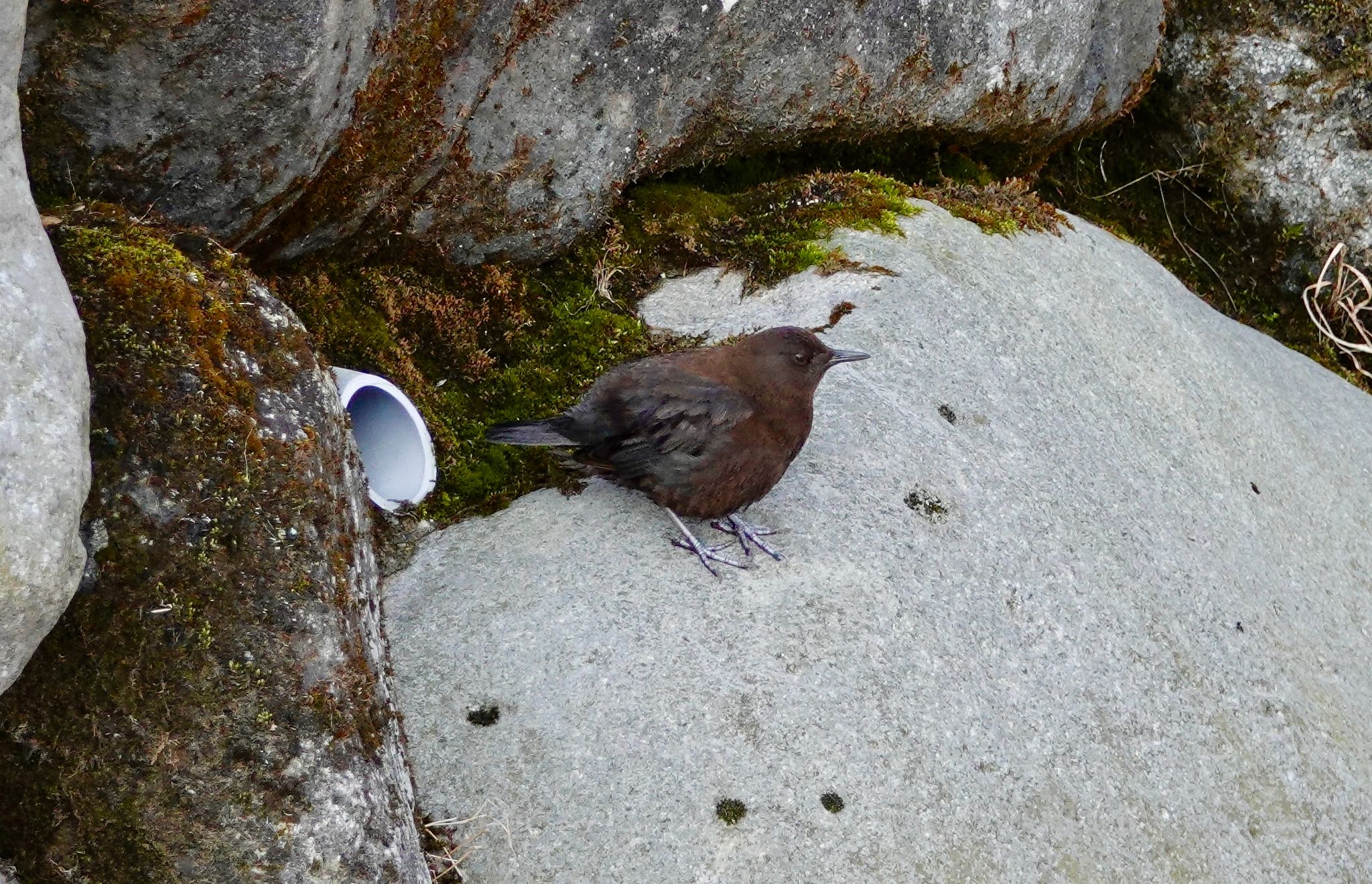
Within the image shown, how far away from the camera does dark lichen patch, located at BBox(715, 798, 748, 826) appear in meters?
3.98

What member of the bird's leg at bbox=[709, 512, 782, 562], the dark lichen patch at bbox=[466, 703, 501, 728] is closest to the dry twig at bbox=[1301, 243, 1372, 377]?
the bird's leg at bbox=[709, 512, 782, 562]

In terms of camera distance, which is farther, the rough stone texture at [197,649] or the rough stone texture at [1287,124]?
the rough stone texture at [1287,124]

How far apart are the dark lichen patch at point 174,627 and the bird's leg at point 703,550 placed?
1.49 meters

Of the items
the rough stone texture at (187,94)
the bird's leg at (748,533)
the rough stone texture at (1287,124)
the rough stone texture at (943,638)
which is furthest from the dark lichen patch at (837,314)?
the rough stone texture at (1287,124)

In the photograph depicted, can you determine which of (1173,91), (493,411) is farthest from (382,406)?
(1173,91)

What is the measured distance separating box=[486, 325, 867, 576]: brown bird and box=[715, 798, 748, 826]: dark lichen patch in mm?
1097

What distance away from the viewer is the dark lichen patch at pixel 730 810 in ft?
13.1

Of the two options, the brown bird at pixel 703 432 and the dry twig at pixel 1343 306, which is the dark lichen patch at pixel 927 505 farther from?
the dry twig at pixel 1343 306

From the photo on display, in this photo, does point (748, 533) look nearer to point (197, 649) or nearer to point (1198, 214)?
point (197, 649)

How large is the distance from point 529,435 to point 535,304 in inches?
45.1

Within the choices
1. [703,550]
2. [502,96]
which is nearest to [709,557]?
[703,550]

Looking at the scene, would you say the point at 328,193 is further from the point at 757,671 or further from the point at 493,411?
the point at 757,671

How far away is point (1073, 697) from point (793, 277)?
8.36ft

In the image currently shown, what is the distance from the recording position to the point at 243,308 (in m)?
3.84
